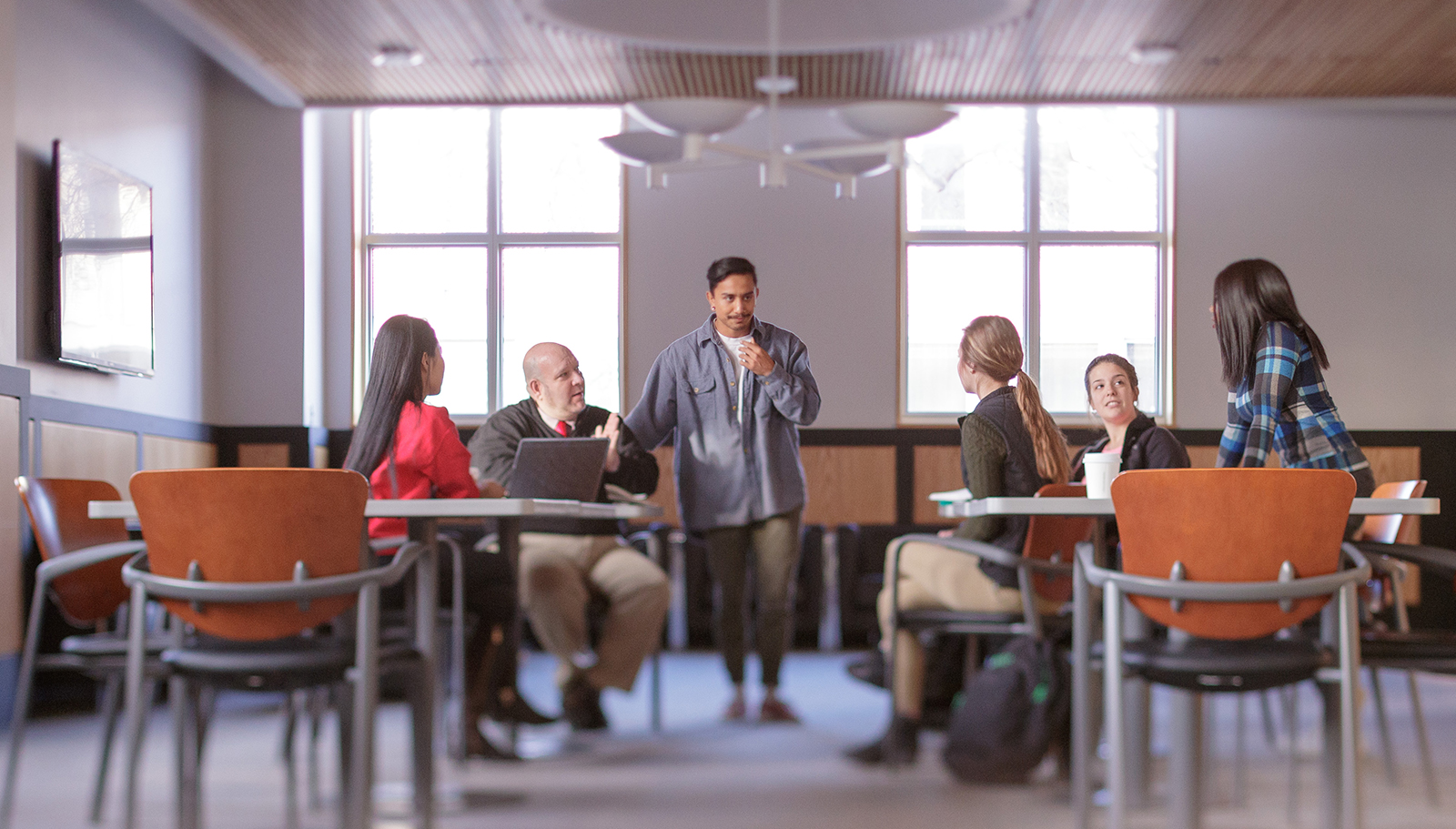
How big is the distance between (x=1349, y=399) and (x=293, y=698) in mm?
6627

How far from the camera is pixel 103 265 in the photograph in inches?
222

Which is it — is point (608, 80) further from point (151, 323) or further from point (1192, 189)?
point (1192, 189)

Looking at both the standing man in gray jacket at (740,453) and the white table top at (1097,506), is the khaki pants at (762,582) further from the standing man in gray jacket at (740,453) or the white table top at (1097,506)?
the white table top at (1097,506)

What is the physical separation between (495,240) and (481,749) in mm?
4805

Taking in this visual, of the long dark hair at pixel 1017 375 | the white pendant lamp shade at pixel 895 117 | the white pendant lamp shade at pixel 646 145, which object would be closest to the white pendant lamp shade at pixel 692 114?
the white pendant lamp shade at pixel 646 145

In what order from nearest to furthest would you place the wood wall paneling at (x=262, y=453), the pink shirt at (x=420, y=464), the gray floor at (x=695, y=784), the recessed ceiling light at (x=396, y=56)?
the gray floor at (x=695, y=784)
the pink shirt at (x=420, y=464)
the recessed ceiling light at (x=396, y=56)
the wood wall paneling at (x=262, y=453)

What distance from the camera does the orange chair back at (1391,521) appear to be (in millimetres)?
3332

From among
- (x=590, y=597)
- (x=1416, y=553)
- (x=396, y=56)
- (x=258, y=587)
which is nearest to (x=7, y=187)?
(x=396, y=56)

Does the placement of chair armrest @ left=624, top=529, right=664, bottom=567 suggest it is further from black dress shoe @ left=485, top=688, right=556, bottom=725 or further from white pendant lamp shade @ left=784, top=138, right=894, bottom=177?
white pendant lamp shade @ left=784, top=138, right=894, bottom=177

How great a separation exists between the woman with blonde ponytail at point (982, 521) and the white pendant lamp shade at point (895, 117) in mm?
1359

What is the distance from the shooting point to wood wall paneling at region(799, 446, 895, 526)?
7383 millimetres

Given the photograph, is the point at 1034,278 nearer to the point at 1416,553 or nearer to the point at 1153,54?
the point at 1153,54

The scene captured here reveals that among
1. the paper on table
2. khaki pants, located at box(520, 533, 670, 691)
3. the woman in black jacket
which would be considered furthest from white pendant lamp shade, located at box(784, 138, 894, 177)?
khaki pants, located at box(520, 533, 670, 691)

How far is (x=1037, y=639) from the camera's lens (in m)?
2.96
